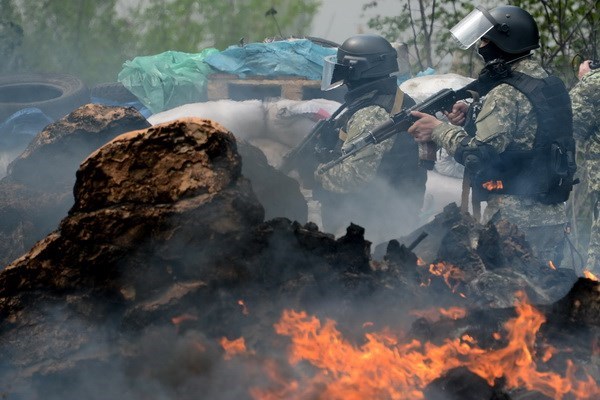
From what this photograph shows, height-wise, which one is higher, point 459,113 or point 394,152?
point 459,113

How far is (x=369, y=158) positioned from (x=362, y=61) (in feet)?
2.35

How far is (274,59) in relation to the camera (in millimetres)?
7609

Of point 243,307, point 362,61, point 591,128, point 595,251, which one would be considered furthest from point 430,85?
point 243,307

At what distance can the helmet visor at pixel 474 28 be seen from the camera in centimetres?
398

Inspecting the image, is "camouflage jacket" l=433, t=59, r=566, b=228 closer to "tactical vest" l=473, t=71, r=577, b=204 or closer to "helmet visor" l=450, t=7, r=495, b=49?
"tactical vest" l=473, t=71, r=577, b=204

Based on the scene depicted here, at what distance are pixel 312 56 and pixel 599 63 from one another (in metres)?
3.53

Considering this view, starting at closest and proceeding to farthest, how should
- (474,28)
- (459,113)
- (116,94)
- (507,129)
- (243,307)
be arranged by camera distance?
(243,307)
(507,129)
(474,28)
(459,113)
(116,94)

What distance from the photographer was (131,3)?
37.9 ft

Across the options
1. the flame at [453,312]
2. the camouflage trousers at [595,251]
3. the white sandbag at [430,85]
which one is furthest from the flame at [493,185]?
the white sandbag at [430,85]

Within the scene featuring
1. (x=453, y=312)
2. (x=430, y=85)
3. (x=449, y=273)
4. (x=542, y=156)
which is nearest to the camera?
(x=453, y=312)

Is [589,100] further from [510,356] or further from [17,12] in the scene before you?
[17,12]

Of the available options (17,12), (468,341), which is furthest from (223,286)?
(17,12)

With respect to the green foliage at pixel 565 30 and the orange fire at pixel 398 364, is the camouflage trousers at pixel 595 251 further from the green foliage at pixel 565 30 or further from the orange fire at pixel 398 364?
the green foliage at pixel 565 30

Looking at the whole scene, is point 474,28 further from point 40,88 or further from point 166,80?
point 40,88
